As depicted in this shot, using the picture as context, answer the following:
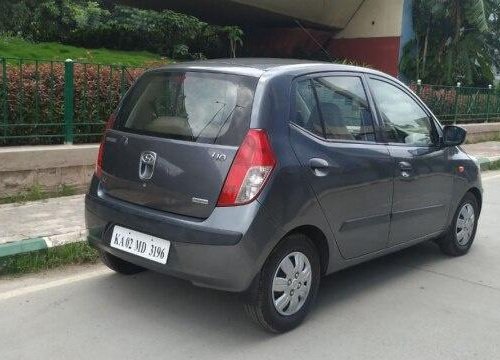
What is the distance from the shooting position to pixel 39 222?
217 inches

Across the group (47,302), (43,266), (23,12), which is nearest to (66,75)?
(43,266)

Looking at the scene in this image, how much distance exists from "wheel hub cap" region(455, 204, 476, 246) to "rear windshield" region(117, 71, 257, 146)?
271 cm

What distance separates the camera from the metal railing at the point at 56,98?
6527 mm

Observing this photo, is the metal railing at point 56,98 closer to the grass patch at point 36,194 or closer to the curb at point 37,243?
the grass patch at point 36,194

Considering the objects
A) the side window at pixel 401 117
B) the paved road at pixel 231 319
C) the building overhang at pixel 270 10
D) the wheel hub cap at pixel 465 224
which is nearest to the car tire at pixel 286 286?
the paved road at pixel 231 319

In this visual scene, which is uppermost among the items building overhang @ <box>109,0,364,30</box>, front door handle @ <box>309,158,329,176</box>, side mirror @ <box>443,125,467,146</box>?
building overhang @ <box>109,0,364,30</box>

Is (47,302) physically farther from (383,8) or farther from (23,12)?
(383,8)

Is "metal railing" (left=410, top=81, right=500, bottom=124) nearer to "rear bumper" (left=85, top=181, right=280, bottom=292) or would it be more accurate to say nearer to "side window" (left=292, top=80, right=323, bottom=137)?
"side window" (left=292, top=80, right=323, bottom=137)

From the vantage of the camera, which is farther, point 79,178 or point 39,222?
point 79,178

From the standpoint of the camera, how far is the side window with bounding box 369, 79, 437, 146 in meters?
4.48

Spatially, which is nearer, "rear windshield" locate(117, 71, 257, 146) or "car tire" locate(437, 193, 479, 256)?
"rear windshield" locate(117, 71, 257, 146)

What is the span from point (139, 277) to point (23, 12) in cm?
1112

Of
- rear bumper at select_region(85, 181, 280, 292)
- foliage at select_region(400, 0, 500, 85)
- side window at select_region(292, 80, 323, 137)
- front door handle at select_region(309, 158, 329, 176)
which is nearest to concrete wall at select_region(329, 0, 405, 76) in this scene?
foliage at select_region(400, 0, 500, 85)

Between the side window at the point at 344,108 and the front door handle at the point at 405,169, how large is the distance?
0.33m
